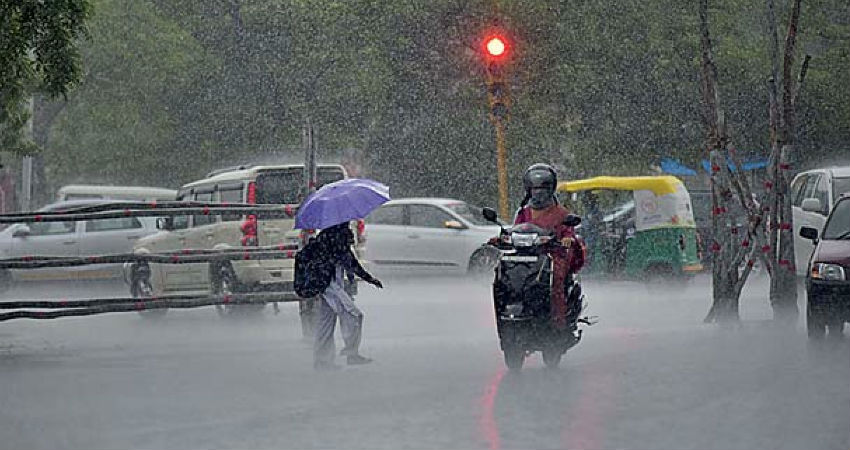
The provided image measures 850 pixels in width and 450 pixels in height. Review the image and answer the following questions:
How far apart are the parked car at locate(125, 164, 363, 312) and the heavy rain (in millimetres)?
41

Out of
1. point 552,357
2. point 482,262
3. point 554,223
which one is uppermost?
point 554,223

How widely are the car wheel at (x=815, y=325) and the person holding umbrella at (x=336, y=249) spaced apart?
4684 millimetres

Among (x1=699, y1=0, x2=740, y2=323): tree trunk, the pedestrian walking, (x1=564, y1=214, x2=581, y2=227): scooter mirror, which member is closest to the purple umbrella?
the pedestrian walking

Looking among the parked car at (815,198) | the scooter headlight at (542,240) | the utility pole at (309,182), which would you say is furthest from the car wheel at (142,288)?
the scooter headlight at (542,240)

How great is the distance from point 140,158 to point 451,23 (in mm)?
9527

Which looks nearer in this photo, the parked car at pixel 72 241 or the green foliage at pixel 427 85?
the parked car at pixel 72 241

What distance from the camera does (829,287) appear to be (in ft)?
49.1

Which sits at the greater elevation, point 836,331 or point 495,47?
point 495,47

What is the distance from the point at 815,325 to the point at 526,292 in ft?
14.0

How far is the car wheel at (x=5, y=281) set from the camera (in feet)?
85.6

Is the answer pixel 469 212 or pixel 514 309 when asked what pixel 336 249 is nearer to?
pixel 514 309

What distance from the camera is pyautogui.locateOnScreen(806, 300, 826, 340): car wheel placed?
1529cm

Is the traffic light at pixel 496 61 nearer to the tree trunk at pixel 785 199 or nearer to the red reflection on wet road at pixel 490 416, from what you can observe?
the tree trunk at pixel 785 199

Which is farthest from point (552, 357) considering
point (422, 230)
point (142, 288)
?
point (422, 230)
